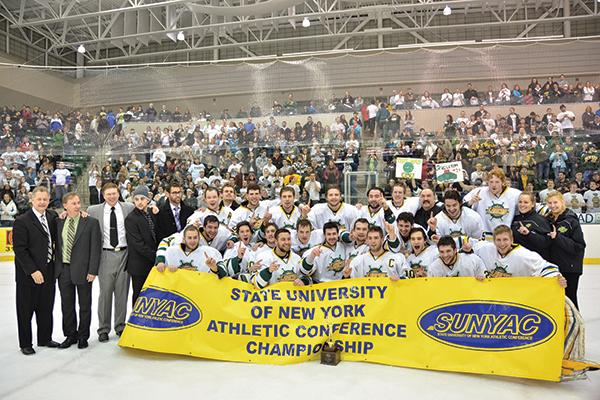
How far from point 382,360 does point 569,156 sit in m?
7.64

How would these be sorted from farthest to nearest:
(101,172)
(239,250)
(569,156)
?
(101,172) → (569,156) → (239,250)

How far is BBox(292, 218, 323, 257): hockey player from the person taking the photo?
4648 mm

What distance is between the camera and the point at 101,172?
1157 centimetres

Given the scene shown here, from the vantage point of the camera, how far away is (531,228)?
4.40 m

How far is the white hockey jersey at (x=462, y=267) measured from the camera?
3941 mm

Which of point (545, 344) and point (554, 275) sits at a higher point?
point (554, 275)

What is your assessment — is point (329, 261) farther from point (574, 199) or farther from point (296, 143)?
point (296, 143)

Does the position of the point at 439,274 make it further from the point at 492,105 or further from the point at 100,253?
the point at 492,105

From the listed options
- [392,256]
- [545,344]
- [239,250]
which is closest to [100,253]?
[239,250]

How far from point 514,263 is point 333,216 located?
1.84 m

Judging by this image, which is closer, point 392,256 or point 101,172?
point 392,256

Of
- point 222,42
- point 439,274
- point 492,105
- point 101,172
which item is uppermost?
point 222,42

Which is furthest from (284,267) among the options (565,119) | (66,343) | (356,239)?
(565,119)

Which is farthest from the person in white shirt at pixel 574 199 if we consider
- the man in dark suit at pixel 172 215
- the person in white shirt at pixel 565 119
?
the man in dark suit at pixel 172 215
